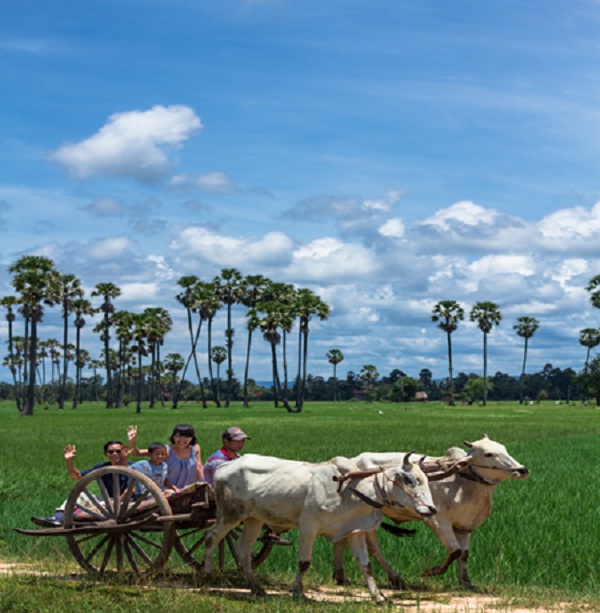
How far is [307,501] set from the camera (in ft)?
30.2

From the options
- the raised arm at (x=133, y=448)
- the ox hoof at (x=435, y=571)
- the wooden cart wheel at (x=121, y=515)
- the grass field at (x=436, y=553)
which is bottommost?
the grass field at (x=436, y=553)

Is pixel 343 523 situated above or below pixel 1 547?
above

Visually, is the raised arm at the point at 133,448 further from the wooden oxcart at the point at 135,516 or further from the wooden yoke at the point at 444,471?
the wooden yoke at the point at 444,471

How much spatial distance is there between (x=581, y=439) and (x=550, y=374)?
164692mm

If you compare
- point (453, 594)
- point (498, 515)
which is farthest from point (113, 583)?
point (498, 515)

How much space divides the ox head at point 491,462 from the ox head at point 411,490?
1007 millimetres

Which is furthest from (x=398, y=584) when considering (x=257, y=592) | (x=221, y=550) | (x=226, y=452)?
(x=226, y=452)

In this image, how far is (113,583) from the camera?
9977 mm

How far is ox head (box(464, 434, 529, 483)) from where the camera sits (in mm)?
9711

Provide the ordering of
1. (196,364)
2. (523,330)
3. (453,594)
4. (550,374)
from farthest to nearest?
1. (550,374)
2. (523,330)
3. (196,364)
4. (453,594)

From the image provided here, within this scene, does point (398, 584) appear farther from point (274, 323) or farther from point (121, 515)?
point (274, 323)

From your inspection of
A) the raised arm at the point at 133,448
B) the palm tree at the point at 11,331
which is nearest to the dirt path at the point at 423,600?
the raised arm at the point at 133,448

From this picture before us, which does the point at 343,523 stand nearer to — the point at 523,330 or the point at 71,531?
the point at 71,531

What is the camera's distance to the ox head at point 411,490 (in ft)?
28.7
